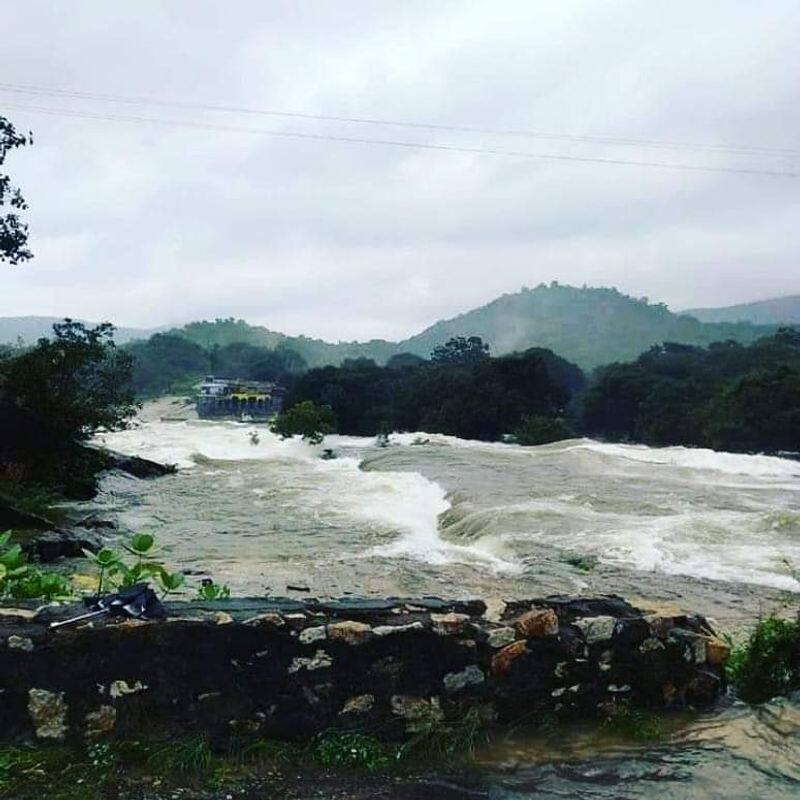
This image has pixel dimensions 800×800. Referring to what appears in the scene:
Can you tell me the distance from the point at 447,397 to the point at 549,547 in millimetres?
43726

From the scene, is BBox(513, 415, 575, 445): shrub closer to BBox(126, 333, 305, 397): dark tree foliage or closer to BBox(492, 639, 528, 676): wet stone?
BBox(492, 639, 528, 676): wet stone

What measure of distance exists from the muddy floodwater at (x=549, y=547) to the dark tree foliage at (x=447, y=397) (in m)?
24.6

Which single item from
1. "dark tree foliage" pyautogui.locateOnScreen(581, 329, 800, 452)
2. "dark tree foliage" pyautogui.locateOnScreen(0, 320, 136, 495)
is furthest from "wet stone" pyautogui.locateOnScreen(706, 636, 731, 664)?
"dark tree foliage" pyautogui.locateOnScreen(581, 329, 800, 452)

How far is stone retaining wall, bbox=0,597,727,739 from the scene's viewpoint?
12.7 feet

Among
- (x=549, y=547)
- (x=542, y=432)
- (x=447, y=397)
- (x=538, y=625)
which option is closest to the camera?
(x=538, y=625)

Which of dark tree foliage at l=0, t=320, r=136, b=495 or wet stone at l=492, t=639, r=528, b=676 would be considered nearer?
wet stone at l=492, t=639, r=528, b=676

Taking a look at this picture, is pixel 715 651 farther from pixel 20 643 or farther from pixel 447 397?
pixel 447 397

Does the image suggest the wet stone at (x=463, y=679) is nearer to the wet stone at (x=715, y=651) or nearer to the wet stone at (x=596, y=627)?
the wet stone at (x=596, y=627)

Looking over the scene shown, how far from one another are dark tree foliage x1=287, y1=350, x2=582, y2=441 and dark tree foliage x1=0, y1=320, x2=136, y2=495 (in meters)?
31.3

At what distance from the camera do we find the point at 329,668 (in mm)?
4102

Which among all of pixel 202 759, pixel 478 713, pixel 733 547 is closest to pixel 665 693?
pixel 478 713

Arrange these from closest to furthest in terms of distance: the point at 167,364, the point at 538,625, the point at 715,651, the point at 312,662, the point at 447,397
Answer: the point at 312,662
the point at 538,625
the point at 715,651
the point at 447,397
the point at 167,364

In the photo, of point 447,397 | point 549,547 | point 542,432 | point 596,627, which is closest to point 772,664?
point 596,627

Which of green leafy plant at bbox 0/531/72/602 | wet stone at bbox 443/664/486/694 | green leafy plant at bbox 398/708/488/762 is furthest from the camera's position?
green leafy plant at bbox 0/531/72/602
